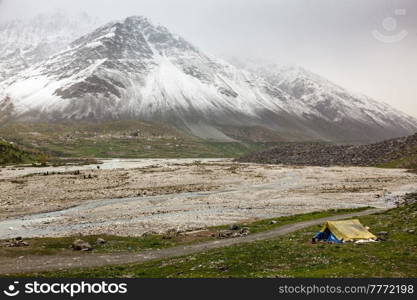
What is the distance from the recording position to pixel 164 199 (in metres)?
77.2

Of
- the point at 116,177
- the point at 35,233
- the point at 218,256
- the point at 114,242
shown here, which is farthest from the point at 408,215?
the point at 116,177

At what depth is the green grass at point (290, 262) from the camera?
26.1 m

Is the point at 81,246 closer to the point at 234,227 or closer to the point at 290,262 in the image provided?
the point at 234,227

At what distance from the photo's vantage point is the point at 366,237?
124 feet

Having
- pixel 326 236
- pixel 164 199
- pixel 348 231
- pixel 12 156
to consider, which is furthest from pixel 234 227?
pixel 12 156

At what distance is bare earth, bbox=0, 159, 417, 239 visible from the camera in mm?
54062

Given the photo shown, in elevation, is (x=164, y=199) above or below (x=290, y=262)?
below

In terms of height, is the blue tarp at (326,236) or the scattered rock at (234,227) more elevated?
the blue tarp at (326,236)

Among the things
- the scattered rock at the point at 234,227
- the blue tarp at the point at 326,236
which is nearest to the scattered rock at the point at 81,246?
the scattered rock at the point at 234,227

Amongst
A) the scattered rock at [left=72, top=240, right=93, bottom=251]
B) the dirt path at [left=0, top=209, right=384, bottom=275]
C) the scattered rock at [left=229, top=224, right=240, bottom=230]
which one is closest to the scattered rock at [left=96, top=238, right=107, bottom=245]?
the scattered rock at [left=72, top=240, right=93, bottom=251]

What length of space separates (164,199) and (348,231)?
44.5 meters

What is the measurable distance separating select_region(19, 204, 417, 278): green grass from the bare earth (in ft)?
53.6

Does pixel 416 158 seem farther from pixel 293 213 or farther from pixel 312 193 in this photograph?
pixel 293 213

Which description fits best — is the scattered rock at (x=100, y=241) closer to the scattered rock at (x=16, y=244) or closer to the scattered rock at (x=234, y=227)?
the scattered rock at (x=16, y=244)
